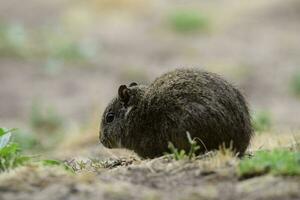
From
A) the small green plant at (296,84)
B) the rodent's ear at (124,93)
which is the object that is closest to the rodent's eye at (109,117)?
the rodent's ear at (124,93)

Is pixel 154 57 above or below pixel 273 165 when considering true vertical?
above

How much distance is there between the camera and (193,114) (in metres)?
6.78

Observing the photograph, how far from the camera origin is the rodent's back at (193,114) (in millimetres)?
6766

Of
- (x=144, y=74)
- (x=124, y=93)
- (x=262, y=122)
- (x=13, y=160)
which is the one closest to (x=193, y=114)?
(x=124, y=93)

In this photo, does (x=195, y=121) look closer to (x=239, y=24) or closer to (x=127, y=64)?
(x=127, y=64)

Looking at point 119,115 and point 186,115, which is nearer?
point 186,115

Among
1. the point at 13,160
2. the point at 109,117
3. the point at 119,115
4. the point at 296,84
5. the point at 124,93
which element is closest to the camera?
the point at 13,160

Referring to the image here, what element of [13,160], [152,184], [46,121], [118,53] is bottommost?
[46,121]

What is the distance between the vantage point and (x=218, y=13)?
21.7 meters

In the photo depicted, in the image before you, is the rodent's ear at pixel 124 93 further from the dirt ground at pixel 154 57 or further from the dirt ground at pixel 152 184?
the dirt ground at pixel 154 57

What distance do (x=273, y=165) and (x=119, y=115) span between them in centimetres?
263

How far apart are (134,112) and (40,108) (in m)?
7.12

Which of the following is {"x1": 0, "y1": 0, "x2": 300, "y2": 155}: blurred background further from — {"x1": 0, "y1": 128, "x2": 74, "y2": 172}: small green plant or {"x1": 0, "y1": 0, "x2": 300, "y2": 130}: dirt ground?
{"x1": 0, "y1": 128, "x2": 74, "y2": 172}: small green plant

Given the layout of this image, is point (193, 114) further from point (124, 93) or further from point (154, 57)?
point (154, 57)
